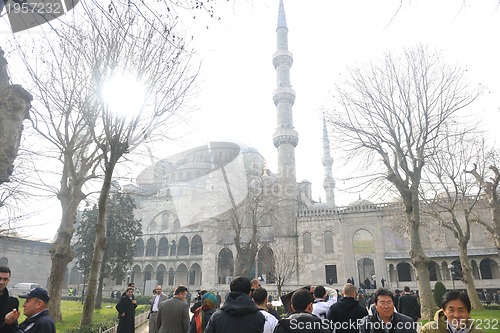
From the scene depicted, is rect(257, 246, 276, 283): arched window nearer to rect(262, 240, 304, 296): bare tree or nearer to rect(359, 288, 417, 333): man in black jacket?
rect(262, 240, 304, 296): bare tree

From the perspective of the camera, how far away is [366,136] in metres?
13.5

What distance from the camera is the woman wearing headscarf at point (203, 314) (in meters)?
5.15

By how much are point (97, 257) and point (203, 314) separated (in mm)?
5542

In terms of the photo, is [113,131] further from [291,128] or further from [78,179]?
[291,128]

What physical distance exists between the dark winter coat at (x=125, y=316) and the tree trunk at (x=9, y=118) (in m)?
3.83

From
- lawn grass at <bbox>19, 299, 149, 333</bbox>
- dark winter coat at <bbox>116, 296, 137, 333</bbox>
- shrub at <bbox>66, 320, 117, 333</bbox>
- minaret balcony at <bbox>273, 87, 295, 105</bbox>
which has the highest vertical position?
minaret balcony at <bbox>273, 87, 295, 105</bbox>

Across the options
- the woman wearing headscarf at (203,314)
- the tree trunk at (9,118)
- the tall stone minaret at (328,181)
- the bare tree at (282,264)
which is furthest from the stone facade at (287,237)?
the tree trunk at (9,118)

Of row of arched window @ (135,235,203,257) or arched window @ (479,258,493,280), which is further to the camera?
row of arched window @ (135,235,203,257)

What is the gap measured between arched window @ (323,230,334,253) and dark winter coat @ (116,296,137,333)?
27451 millimetres

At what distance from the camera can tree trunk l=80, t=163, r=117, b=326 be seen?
8875 mm

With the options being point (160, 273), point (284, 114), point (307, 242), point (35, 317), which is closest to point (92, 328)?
point (35, 317)

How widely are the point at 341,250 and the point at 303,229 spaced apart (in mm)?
4234

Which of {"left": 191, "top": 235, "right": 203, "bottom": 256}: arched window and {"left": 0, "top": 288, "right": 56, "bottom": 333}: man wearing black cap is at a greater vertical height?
{"left": 191, "top": 235, "right": 203, "bottom": 256}: arched window

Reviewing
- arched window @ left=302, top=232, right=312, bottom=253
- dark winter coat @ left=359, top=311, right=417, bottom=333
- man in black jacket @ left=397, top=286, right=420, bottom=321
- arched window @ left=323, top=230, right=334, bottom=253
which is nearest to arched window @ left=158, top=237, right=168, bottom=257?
arched window @ left=302, top=232, right=312, bottom=253
